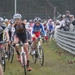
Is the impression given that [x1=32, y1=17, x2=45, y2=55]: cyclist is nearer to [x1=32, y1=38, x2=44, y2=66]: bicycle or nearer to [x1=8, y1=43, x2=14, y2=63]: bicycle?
[x1=32, y1=38, x2=44, y2=66]: bicycle

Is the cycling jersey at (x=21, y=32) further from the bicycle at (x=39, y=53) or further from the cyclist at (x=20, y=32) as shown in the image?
the bicycle at (x=39, y=53)

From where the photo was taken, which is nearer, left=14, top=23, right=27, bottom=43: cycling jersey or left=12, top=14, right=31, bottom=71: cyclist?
left=12, top=14, right=31, bottom=71: cyclist

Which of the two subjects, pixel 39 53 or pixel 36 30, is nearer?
pixel 39 53

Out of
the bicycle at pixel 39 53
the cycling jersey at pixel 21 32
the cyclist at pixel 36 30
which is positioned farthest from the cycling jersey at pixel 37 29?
the cycling jersey at pixel 21 32

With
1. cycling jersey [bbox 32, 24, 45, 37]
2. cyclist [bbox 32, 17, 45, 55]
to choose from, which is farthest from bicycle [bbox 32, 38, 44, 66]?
cycling jersey [bbox 32, 24, 45, 37]

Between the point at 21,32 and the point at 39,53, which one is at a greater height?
the point at 21,32

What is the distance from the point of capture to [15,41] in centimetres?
1002

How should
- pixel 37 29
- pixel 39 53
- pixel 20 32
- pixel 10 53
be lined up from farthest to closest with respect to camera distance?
pixel 10 53 < pixel 37 29 < pixel 39 53 < pixel 20 32

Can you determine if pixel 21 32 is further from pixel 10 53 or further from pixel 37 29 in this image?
pixel 10 53

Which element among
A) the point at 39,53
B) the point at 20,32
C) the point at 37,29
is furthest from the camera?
the point at 37,29

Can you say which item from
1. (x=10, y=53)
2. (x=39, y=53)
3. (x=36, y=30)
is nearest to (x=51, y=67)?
(x=39, y=53)

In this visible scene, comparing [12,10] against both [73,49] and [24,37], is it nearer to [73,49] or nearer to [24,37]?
[73,49]

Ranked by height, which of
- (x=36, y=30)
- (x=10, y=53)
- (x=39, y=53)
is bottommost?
(x=10, y=53)

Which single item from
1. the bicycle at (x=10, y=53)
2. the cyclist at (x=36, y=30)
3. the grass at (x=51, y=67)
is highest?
the cyclist at (x=36, y=30)
